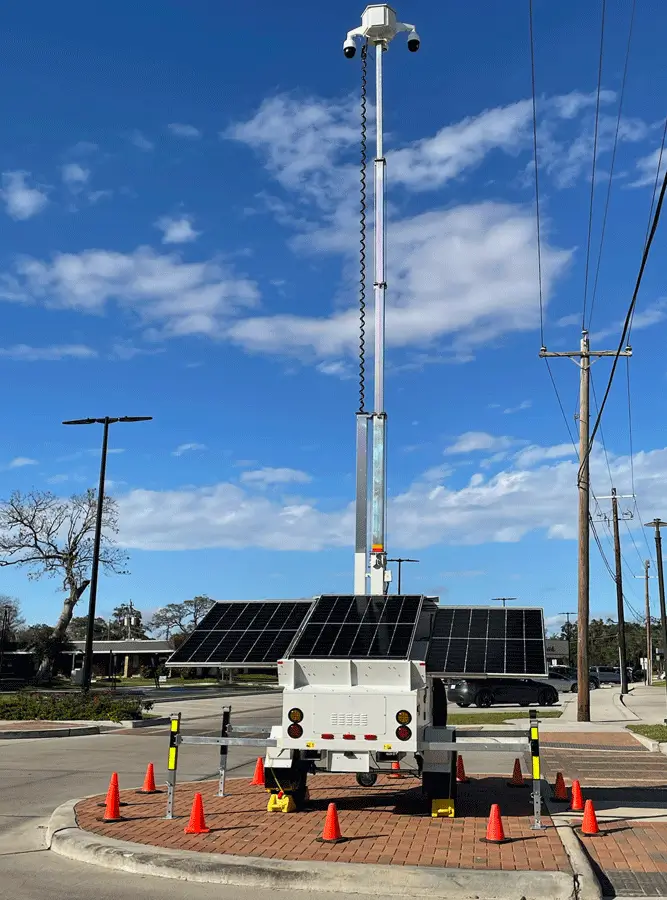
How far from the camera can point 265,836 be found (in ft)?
29.3

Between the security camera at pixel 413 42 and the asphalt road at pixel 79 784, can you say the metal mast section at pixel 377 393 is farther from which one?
the asphalt road at pixel 79 784

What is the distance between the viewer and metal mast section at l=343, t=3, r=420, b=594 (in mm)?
11820

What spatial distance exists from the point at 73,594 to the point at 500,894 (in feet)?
150

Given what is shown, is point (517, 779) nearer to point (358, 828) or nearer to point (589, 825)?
point (589, 825)

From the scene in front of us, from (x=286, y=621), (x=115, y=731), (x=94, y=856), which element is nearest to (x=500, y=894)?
(x=94, y=856)

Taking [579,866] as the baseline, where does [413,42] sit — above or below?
above

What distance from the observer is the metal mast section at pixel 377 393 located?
11820 mm

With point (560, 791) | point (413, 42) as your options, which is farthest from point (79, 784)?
point (413, 42)

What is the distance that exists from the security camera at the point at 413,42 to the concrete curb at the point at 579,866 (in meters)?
10.5

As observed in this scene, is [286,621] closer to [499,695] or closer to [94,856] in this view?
[94,856]

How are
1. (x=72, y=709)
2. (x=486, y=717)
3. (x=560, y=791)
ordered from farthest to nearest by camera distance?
(x=486, y=717) < (x=72, y=709) < (x=560, y=791)

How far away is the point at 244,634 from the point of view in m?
11.2

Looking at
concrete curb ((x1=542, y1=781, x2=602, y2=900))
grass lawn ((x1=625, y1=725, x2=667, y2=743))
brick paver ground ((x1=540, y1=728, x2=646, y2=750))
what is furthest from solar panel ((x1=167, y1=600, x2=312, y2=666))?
grass lawn ((x1=625, y1=725, x2=667, y2=743))

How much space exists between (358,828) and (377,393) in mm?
5739
